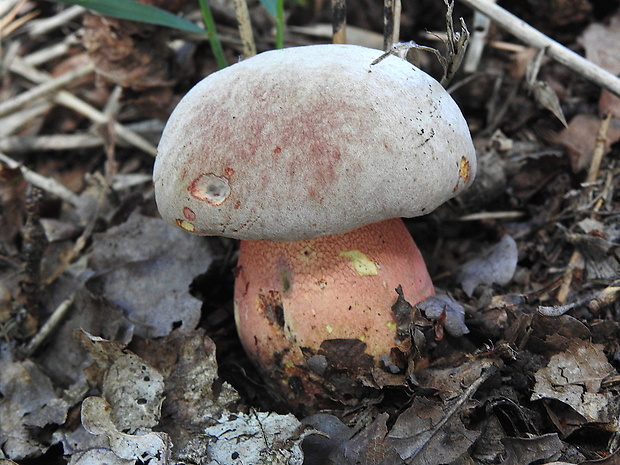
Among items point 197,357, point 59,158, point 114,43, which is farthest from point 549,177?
point 59,158

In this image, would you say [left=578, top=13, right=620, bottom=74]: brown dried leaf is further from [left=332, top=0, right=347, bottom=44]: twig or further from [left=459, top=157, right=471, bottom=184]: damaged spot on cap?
[left=459, top=157, right=471, bottom=184]: damaged spot on cap

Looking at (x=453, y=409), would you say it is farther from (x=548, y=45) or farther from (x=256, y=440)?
(x=548, y=45)

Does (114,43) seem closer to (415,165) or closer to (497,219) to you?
(415,165)

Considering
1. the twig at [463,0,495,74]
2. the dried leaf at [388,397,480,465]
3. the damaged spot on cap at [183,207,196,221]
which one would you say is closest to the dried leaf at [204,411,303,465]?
the dried leaf at [388,397,480,465]

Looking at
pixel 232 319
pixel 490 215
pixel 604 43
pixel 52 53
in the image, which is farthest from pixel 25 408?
pixel 604 43

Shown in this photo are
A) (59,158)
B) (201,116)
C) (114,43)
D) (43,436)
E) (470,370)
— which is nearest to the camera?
(201,116)

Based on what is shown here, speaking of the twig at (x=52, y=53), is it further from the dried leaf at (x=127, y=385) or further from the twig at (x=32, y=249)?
the dried leaf at (x=127, y=385)
